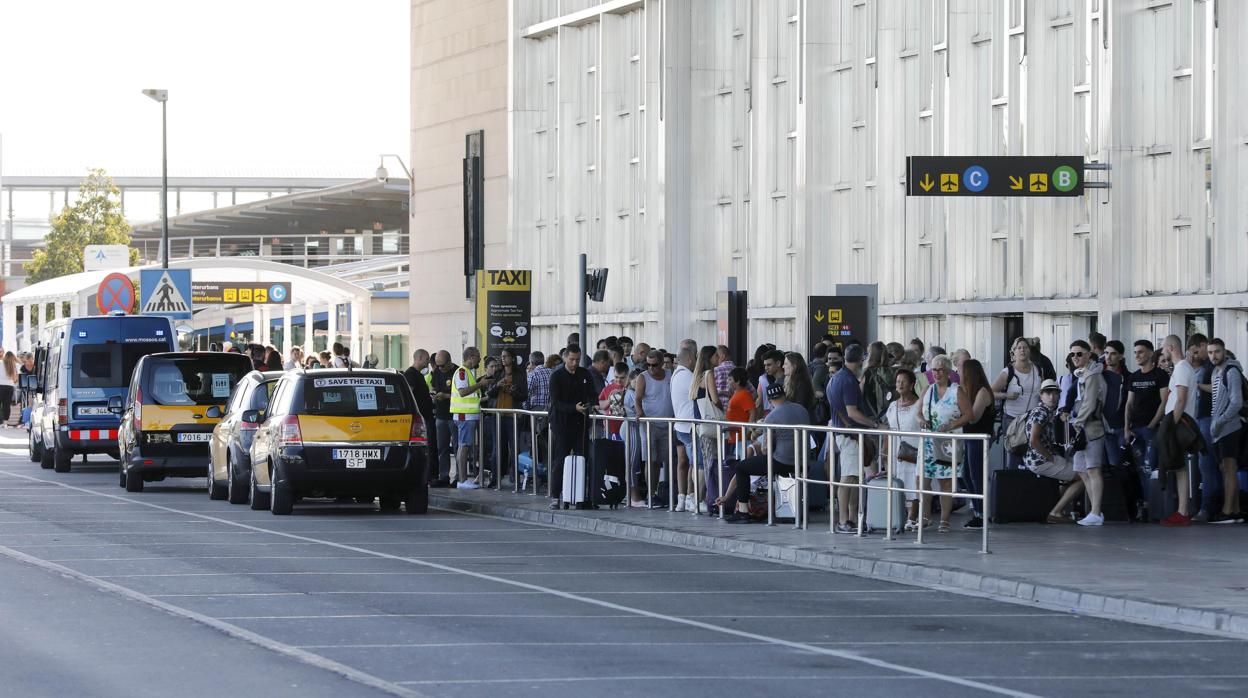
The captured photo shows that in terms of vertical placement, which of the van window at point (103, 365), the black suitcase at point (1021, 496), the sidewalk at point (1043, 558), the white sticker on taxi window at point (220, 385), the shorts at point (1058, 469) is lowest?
the sidewalk at point (1043, 558)

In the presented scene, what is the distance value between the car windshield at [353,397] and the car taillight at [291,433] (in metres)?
0.19

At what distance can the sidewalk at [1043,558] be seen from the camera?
13.2m

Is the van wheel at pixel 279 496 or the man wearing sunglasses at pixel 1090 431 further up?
the man wearing sunglasses at pixel 1090 431

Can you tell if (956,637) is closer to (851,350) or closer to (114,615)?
(114,615)

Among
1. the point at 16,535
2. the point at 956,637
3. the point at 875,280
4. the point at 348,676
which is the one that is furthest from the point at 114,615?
the point at 875,280

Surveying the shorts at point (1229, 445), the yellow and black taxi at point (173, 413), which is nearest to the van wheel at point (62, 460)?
the yellow and black taxi at point (173, 413)

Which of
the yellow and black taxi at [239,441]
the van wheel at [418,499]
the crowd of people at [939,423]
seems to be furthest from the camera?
the yellow and black taxi at [239,441]

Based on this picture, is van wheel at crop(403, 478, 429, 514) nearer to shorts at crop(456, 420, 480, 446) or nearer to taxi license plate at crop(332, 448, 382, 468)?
taxi license plate at crop(332, 448, 382, 468)

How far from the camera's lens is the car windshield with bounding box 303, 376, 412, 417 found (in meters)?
21.8

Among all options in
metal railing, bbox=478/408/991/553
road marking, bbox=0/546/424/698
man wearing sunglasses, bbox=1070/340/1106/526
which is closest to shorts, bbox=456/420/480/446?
metal railing, bbox=478/408/991/553

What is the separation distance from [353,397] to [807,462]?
18.6 feet

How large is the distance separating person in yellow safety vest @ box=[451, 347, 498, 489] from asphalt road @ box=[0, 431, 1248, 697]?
670 cm

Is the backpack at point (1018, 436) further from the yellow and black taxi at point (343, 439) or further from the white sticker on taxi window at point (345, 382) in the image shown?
the white sticker on taxi window at point (345, 382)

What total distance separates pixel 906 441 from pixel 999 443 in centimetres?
448
